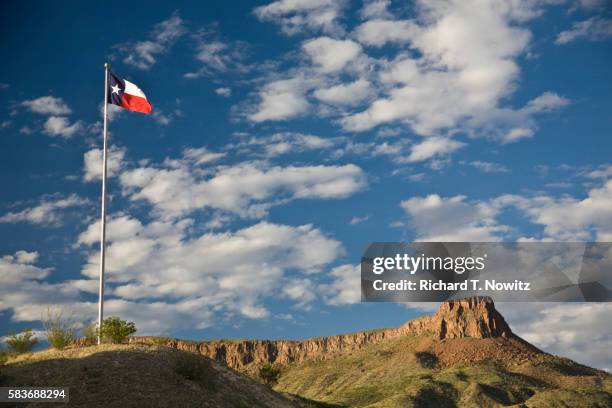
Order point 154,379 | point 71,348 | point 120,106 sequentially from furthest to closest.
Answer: point 120,106, point 71,348, point 154,379

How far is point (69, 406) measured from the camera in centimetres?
3186

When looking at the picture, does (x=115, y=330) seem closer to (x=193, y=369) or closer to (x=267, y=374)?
(x=193, y=369)

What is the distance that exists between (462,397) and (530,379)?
103 ft

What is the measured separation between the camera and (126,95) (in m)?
47.0

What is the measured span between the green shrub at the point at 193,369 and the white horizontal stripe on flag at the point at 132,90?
18430 mm

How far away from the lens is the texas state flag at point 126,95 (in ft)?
153

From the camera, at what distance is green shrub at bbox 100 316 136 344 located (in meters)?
43.6

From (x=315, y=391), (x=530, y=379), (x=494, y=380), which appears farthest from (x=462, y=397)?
(x=315, y=391)

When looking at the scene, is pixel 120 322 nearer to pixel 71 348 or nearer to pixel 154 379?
pixel 71 348

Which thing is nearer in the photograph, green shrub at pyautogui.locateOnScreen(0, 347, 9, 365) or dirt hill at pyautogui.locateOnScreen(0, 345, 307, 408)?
dirt hill at pyautogui.locateOnScreen(0, 345, 307, 408)

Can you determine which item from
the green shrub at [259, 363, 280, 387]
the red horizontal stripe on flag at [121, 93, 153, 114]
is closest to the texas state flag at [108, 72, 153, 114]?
the red horizontal stripe on flag at [121, 93, 153, 114]

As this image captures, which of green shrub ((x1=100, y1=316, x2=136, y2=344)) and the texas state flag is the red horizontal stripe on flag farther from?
green shrub ((x1=100, y1=316, x2=136, y2=344))

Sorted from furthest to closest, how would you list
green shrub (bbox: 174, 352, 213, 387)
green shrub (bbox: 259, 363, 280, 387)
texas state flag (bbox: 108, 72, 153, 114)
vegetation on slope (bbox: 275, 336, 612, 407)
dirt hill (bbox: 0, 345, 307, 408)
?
vegetation on slope (bbox: 275, 336, 612, 407), green shrub (bbox: 259, 363, 280, 387), texas state flag (bbox: 108, 72, 153, 114), green shrub (bbox: 174, 352, 213, 387), dirt hill (bbox: 0, 345, 307, 408)

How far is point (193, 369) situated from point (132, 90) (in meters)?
20.0
